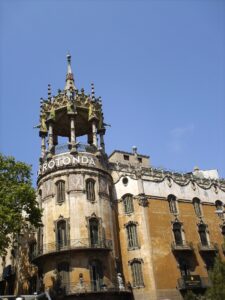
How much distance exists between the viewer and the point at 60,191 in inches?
1515

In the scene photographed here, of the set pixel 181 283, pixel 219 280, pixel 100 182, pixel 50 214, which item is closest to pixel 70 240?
pixel 50 214

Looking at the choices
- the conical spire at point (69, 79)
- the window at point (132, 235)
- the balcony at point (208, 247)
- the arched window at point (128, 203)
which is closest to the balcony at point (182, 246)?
the balcony at point (208, 247)

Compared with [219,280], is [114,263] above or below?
above

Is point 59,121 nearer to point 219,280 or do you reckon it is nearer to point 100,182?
point 100,182

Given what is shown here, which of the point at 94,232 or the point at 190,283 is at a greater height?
the point at 94,232

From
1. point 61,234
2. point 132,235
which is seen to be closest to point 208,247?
point 132,235

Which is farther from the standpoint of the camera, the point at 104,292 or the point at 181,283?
the point at 181,283

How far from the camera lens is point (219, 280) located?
2534 centimetres

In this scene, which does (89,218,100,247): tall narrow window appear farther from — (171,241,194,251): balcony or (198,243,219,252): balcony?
(198,243,219,252): balcony

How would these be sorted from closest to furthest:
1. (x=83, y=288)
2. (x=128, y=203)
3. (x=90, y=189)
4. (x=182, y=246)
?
(x=83, y=288), (x=90, y=189), (x=182, y=246), (x=128, y=203)

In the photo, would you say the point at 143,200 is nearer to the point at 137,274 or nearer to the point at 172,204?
the point at 172,204

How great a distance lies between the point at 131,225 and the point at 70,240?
24.7 feet

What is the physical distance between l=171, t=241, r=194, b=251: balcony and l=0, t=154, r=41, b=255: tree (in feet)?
48.1

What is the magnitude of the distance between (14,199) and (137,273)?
14.7 m
